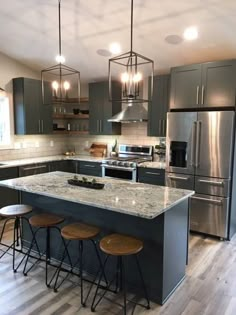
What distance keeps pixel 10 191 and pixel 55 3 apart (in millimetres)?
3000

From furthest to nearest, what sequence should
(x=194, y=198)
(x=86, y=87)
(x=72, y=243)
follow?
(x=86, y=87) < (x=194, y=198) < (x=72, y=243)

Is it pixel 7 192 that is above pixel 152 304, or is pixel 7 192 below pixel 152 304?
above

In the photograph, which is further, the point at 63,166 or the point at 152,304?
the point at 63,166

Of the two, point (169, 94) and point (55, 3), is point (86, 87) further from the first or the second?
point (55, 3)

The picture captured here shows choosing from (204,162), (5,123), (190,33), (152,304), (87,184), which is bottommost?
(152,304)

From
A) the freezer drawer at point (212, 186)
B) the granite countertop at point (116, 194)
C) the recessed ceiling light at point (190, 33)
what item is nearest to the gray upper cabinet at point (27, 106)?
the granite countertop at point (116, 194)

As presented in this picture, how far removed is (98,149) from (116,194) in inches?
132

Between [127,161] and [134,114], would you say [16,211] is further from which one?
[134,114]

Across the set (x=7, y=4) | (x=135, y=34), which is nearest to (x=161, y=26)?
(x=135, y=34)

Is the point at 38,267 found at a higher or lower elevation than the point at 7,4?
lower

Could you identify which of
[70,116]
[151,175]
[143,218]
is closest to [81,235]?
[143,218]

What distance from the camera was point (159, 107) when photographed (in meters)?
4.67

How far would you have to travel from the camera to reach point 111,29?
3762 millimetres

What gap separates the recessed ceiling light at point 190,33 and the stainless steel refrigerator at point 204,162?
3.37 feet
